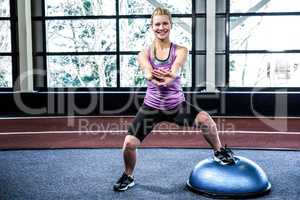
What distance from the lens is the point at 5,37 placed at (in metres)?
7.93

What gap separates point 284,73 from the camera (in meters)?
7.68

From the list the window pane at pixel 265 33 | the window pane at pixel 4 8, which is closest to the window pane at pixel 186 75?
the window pane at pixel 265 33

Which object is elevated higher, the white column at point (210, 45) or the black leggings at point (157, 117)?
the white column at point (210, 45)

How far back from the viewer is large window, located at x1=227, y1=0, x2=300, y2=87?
758 centimetres

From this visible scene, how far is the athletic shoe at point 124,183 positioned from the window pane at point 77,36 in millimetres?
4921

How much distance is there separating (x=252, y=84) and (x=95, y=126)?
3.13 metres

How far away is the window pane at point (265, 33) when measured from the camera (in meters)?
7.59

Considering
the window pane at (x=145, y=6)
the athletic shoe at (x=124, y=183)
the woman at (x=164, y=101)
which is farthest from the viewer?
the window pane at (x=145, y=6)

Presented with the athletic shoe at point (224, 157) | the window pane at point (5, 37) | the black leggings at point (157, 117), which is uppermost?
the window pane at point (5, 37)

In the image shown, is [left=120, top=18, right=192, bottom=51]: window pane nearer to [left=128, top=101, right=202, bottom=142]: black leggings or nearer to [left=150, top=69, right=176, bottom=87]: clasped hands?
[left=128, top=101, right=202, bottom=142]: black leggings

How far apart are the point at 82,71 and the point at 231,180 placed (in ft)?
18.0

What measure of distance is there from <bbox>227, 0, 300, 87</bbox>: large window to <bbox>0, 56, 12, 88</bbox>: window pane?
13.8 feet

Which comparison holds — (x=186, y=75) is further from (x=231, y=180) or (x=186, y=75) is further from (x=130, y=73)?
(x=231, y=180)

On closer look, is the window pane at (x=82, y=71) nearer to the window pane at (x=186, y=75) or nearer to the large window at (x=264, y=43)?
the window pane at (x=186, y=75)
